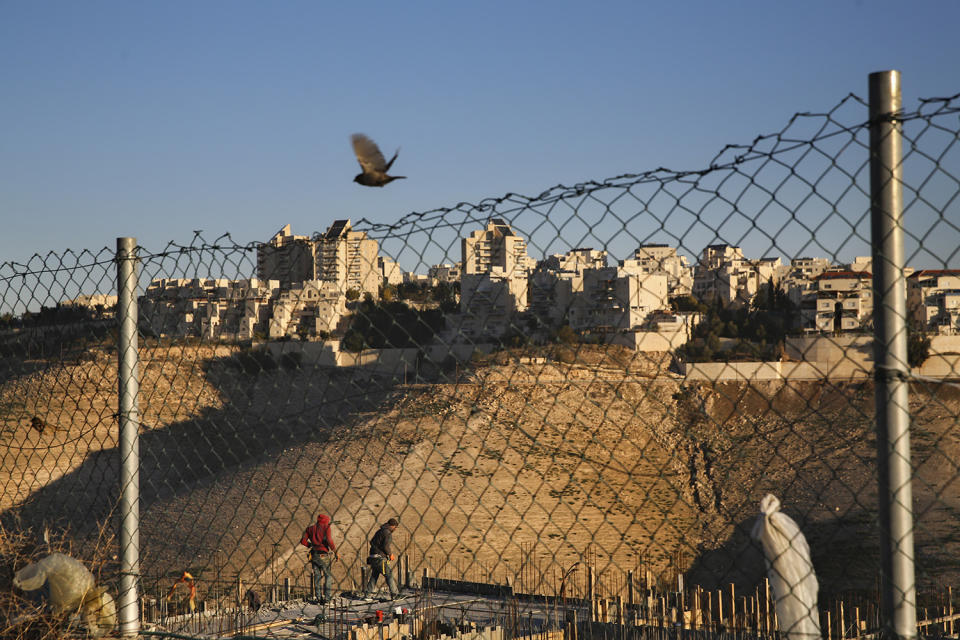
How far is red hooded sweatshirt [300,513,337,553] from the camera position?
1143 centimetres

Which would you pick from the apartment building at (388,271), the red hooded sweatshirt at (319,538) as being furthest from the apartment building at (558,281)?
the red hooded sweatshirt at (319,538)

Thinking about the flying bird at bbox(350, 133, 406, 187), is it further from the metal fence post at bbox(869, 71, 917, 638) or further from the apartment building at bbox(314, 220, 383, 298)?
the metal fence post at bbox(869, 71, 917, 638)

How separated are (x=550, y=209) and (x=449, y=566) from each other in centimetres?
1995

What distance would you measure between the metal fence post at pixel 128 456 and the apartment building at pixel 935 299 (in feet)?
9.65

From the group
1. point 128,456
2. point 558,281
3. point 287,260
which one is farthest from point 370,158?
point 128,456

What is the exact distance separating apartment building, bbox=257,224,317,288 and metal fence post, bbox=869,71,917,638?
6.91ft

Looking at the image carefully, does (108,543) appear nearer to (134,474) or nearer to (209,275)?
(134,474)

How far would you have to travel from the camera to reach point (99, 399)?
128 feet

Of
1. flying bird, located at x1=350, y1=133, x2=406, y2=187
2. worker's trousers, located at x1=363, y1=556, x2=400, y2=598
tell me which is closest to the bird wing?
flying bird, located at x1=350, y1=133, x2=406, y2=187

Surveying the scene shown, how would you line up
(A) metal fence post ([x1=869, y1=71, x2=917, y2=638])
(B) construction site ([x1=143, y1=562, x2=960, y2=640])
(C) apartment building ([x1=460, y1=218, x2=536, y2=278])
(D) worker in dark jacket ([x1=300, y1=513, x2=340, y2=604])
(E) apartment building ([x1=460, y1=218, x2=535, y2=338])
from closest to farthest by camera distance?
(A) metal fence post ([x1=869, y1=71, x2=917, y2=638]) < (E) apartment building ([x1=460, y1=218, x2=535, y2=338]) < (C) apartment building ([x1=460, y1=218, x2=536, y2=278]) < (B) construction site ([x1=143, y1=562, x2=960, y2=640]) < (D) worker in dark jacket ([x1=300, y1=513, x2=340, y2=604])

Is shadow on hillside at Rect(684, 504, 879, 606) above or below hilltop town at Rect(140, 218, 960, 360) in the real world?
below

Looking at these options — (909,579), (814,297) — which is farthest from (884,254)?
(814,297)

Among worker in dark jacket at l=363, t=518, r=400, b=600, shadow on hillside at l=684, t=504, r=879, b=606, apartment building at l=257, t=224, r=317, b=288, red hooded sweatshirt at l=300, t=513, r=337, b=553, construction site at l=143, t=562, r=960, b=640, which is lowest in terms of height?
shadow on hillside at l=684, t=504, r=879, b=606

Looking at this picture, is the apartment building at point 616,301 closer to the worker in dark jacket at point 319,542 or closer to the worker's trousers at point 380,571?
the worker in dark jacket at point 319,542
